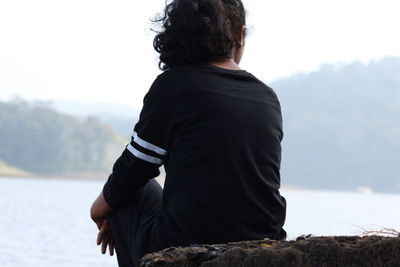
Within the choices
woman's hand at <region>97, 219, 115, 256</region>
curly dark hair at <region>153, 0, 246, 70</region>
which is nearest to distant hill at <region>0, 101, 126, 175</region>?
woman's hand at <region>97, 219, 115, 256</region>

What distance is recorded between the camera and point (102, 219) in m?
1.96

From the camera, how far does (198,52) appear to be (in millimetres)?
1845

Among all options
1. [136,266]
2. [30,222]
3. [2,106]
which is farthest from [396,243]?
[2,106]

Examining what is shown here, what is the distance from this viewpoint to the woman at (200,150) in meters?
1.72

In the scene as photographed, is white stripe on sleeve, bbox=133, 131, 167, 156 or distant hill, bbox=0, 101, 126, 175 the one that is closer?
white stripe on sleeve, bbox=133, 131, 167, 156

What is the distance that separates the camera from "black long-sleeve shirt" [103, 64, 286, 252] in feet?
5.64

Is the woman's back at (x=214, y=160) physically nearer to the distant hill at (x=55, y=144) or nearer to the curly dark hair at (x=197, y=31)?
the curly dark hair at (x=197, y=31)

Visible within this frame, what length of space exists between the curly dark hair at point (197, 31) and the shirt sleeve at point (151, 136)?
87mm

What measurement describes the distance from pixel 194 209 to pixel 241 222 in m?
0.11

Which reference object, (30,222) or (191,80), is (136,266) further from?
(30,222)

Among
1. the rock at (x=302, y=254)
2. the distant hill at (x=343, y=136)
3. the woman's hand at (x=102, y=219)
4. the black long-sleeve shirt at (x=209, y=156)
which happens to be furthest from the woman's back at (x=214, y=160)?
the distant hill at (x=343, y=136)

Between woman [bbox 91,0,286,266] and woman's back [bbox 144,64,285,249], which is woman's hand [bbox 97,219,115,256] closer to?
woman [bbox 91,0,286,266]

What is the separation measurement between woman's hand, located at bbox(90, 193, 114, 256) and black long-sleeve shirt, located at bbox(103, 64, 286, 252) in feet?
0.29

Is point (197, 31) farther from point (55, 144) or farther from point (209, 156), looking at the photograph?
point (55, 144)
